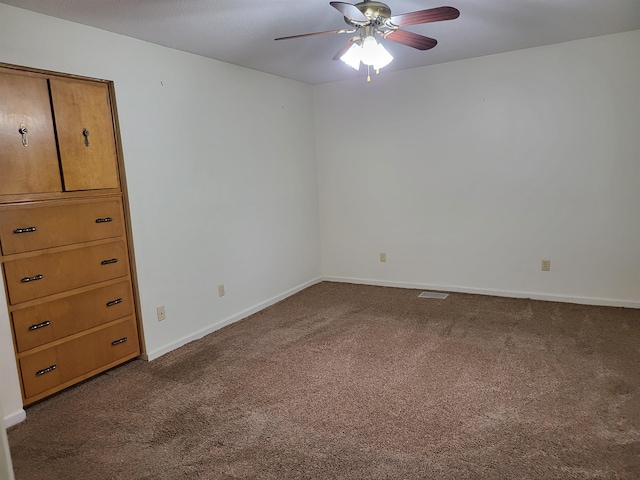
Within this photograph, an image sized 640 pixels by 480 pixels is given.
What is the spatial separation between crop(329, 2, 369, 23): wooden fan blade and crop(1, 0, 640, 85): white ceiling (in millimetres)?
432

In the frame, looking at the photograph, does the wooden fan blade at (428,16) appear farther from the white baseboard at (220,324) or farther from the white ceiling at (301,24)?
the white baseboard at (220,324)

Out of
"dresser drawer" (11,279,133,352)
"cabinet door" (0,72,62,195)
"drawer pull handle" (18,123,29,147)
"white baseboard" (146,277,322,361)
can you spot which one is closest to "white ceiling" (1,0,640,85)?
"cabinet door" (0,72,62,195)

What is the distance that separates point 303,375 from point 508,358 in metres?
1.46

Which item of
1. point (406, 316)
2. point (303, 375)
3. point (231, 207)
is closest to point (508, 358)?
point (406, 316)

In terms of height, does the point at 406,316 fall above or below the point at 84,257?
below

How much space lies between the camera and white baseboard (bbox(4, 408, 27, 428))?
2.40m

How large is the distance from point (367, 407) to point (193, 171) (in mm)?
2326

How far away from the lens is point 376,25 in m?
2.33

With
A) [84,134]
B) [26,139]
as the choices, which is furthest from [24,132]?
[84,134]

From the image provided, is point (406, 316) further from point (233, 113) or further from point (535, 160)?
point (233, 113)

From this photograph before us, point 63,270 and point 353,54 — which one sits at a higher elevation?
point 353,54

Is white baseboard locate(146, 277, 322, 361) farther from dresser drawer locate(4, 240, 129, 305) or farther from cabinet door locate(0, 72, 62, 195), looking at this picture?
cabinet door locate(0, 72, 62, 195)

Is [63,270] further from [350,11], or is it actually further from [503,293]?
[503,293]

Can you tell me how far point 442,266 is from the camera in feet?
15.3
